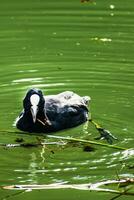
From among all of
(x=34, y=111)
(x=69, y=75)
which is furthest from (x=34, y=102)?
(x=69, y=75)

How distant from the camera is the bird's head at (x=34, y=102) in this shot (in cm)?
913

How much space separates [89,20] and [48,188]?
24.7ft

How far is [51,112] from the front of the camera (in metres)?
9.72

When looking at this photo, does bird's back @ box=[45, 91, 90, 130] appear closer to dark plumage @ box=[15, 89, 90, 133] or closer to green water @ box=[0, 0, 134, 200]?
dark plumage @ box=[15, 89, 90, 133]

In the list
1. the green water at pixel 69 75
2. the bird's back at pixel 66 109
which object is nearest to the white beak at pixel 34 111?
the green water at pixel 69 75

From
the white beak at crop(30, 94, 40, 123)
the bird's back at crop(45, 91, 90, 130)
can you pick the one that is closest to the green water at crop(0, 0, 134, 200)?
the bird's back at crop(45, 91, 90, 130)

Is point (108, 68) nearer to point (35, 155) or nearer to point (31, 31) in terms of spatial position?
point (31, 31)

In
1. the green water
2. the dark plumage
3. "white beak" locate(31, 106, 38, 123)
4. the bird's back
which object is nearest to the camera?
the green water

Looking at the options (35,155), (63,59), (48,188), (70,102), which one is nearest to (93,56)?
(63,59)

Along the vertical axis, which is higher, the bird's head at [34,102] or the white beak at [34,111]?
the bird's head at [34,102]

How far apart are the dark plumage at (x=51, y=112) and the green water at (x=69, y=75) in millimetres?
158

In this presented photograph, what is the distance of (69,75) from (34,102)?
2.25 meters

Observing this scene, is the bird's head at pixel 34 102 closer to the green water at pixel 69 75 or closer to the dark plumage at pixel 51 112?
the dark plumage at pixel 51 112

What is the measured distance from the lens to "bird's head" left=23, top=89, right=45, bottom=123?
9.13m
